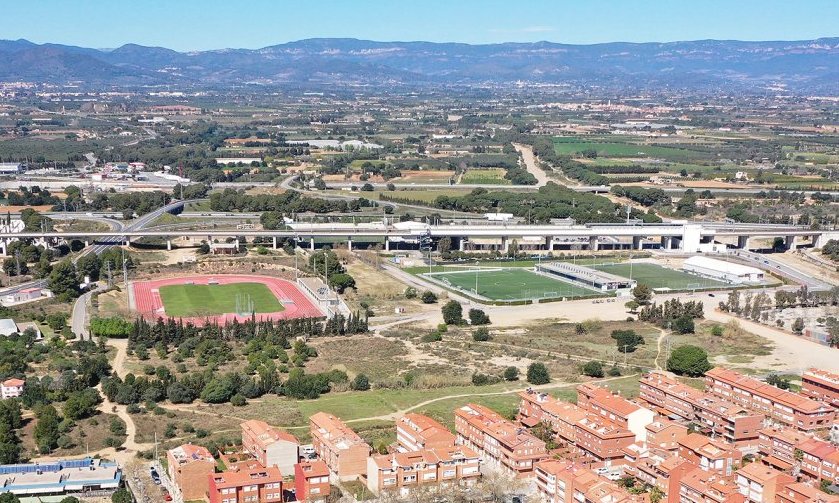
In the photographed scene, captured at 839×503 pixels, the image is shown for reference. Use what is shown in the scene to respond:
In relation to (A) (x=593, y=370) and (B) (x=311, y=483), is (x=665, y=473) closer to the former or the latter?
(B) (x=311, y=483)

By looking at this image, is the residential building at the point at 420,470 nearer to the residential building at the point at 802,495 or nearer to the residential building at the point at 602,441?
the residential building at the point at 602,441

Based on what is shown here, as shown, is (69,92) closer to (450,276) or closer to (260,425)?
(450,276)

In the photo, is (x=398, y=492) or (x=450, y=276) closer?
(x=398, y=492)

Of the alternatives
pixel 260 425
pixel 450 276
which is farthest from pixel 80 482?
pixel 450 276

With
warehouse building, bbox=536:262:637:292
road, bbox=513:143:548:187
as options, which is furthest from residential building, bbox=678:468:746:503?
road, bbox=513:143:548:187

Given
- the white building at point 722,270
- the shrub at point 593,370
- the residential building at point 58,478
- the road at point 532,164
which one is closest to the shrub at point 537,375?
the shrub at point 593,370

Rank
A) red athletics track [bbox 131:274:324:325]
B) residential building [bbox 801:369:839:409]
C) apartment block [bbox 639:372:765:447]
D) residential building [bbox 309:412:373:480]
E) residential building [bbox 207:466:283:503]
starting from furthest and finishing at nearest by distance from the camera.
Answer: red athletics track [bbox 131:274:324:325] → residential building [bbox 801:369:839:409] → apartment block [bbox 639:372:765:447] → residential building [bbox 309:412:373:480] → residential building [bbox 207:466:283:503]

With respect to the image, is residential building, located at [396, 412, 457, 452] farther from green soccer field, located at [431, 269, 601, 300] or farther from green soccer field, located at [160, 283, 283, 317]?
green soccer field, located at [431, 269, 601, 300]

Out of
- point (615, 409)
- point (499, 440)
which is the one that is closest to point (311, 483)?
point (499, 440)
